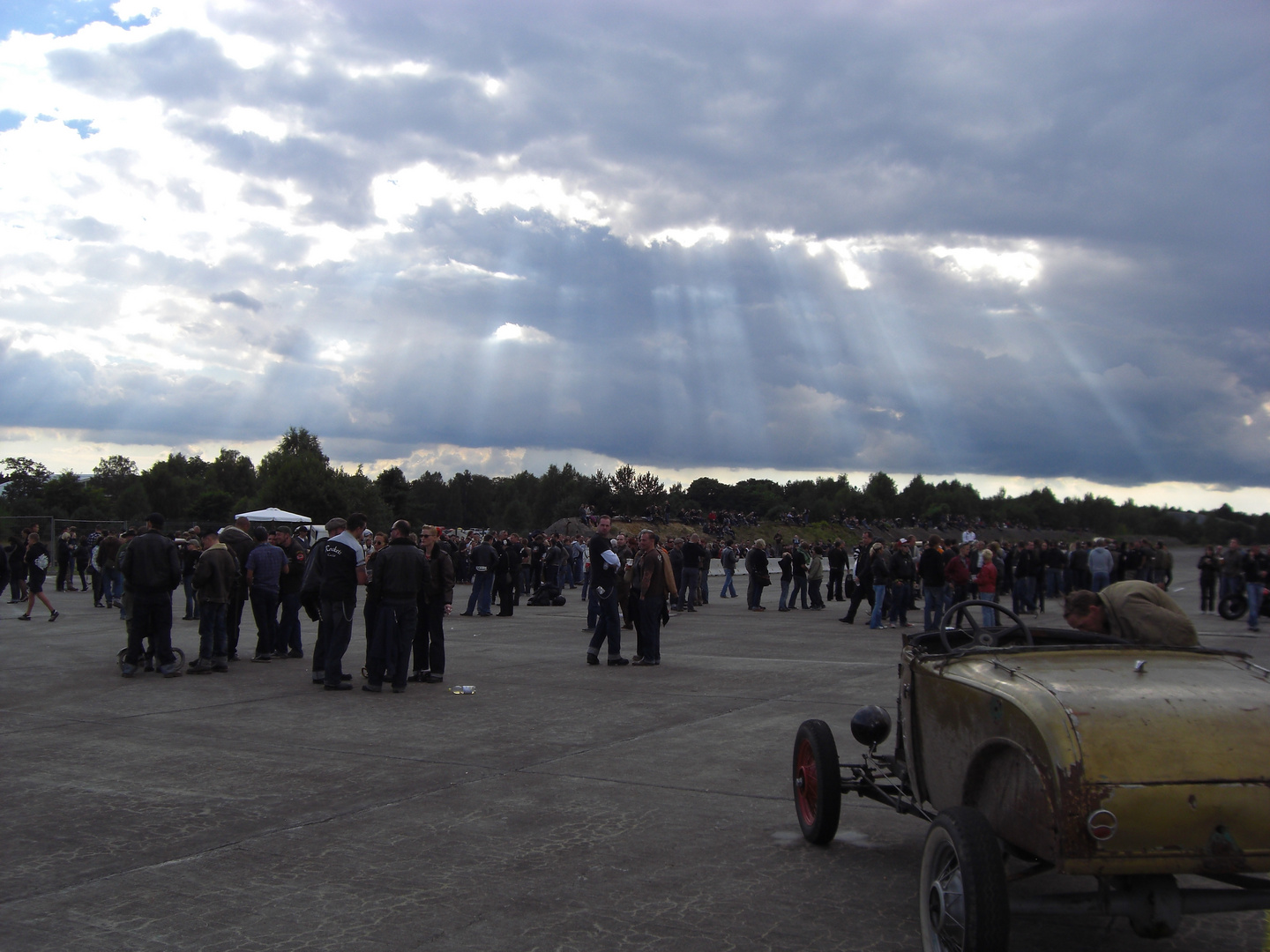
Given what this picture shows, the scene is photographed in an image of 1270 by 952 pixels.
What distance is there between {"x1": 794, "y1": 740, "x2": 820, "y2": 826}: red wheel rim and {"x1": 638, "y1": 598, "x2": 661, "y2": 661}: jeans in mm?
7267

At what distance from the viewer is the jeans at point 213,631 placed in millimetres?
11609

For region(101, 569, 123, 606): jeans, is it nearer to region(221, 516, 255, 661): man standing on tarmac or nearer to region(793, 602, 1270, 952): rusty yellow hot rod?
region(221, 516, 255, 661): man standing on tarmac

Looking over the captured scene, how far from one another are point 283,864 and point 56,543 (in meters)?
31.0

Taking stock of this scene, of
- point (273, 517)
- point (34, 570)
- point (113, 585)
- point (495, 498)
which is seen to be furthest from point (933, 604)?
point (495, 498)

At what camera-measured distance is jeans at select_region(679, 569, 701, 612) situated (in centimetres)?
2352

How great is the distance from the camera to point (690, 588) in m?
23.9

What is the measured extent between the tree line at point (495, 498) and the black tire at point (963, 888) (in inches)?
2742

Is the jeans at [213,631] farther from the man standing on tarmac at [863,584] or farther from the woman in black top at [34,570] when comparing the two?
the man standing on tarmac at [863,584]

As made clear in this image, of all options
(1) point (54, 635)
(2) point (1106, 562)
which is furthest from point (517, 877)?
(2) point (1106, 562)

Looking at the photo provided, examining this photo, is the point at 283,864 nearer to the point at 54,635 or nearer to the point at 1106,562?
the point at 54,635

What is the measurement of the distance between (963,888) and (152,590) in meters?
10.3

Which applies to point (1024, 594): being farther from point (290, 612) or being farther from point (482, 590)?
point (290, 612)

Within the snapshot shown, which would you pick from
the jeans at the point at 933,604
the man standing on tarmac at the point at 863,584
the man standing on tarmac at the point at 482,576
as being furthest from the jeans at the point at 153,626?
the man standing on tarmac at the point at 863,584

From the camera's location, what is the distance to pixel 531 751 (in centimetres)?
741
